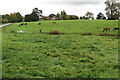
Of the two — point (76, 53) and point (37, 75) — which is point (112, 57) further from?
point (37, 75)

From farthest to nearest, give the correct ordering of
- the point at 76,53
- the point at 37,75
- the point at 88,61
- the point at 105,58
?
the point at 76,53 < the point at 105,58 < the point at 88,61 < the point at 37,75

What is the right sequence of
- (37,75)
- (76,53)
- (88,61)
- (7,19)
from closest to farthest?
(37,75) < (88,61) < (76,53) < (7,19)

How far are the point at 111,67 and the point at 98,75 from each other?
3.05 metres

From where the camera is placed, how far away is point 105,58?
19203 mm

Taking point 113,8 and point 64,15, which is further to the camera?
point 64,15

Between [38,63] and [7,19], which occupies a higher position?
[7,19]

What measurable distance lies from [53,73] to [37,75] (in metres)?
1.22

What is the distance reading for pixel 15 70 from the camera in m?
13.9

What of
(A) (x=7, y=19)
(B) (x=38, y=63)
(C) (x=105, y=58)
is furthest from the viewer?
(A) (x=7, y=19)

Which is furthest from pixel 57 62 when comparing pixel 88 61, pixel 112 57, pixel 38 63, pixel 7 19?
pixel 7 19

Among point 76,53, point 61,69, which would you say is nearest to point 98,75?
point 61,69

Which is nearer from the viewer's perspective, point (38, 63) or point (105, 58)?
point (38, 63)

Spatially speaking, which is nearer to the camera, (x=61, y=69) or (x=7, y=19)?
(x=61, y=69)

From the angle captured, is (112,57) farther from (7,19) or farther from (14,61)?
(7,19)
